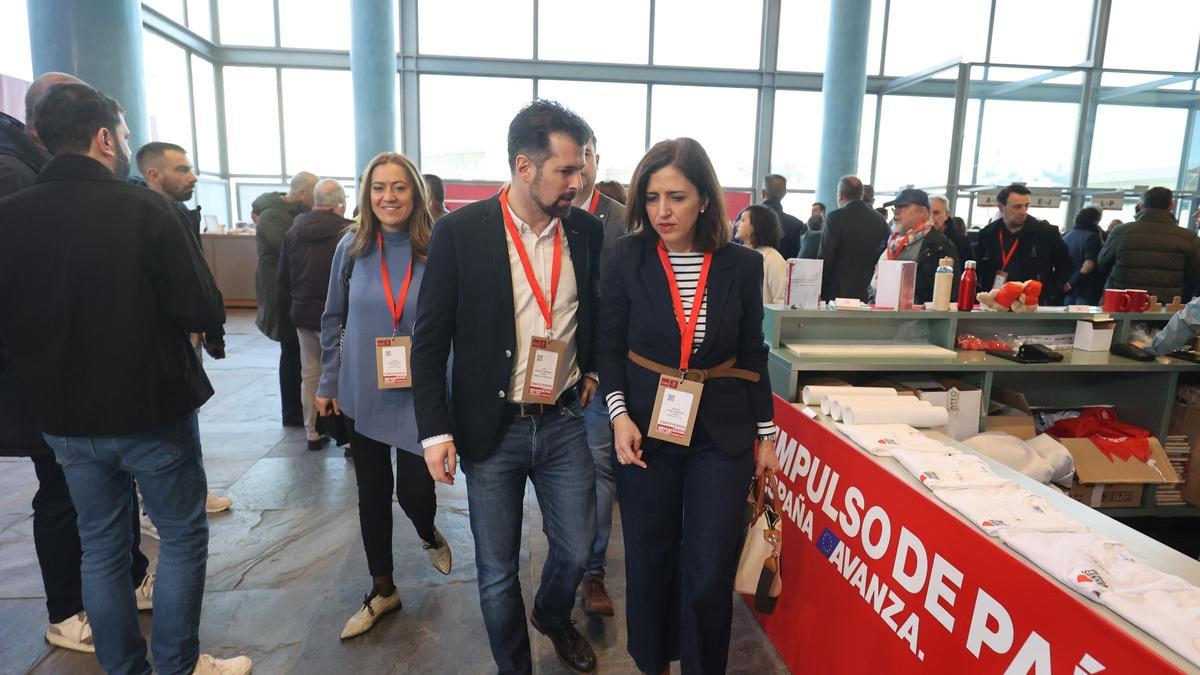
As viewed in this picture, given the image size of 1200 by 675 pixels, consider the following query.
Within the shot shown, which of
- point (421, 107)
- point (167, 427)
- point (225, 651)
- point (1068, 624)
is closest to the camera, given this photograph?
point (1068, 624)

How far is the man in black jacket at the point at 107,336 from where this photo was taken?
152cm

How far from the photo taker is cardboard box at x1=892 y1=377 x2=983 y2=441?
268 centimetres

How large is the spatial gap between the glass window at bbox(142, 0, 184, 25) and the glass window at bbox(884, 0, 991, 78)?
1170 centimetres

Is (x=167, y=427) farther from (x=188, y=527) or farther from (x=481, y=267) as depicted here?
(x=481, y=267)

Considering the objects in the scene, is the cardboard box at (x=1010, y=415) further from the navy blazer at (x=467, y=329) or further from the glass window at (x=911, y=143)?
the glass window at (x=911, y=143)

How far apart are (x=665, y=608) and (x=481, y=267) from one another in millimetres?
1091

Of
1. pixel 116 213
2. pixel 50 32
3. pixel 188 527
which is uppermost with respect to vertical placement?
pixel 50 32

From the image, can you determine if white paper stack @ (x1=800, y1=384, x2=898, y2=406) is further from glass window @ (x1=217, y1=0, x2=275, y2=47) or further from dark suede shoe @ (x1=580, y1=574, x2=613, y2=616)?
glass window @ (x1=217, y1=0, x2=275, y2=47)

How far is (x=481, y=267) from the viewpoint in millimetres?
1626

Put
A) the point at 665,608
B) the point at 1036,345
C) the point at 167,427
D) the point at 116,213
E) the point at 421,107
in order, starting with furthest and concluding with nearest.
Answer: the point at 421,107 → the point at 1036,345 → the point at 665,608 → the point at 167,427 → the point at 116,213

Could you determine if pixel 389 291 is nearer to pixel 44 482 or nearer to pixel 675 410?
pixel 675 410

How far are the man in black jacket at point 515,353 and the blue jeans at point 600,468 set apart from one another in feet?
1.73

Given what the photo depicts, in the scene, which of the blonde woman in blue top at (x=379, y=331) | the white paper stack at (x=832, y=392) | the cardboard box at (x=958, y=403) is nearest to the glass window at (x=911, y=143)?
the cardboard box at (x=958, y=403)

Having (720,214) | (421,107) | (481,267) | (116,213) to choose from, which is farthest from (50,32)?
(421,107)
